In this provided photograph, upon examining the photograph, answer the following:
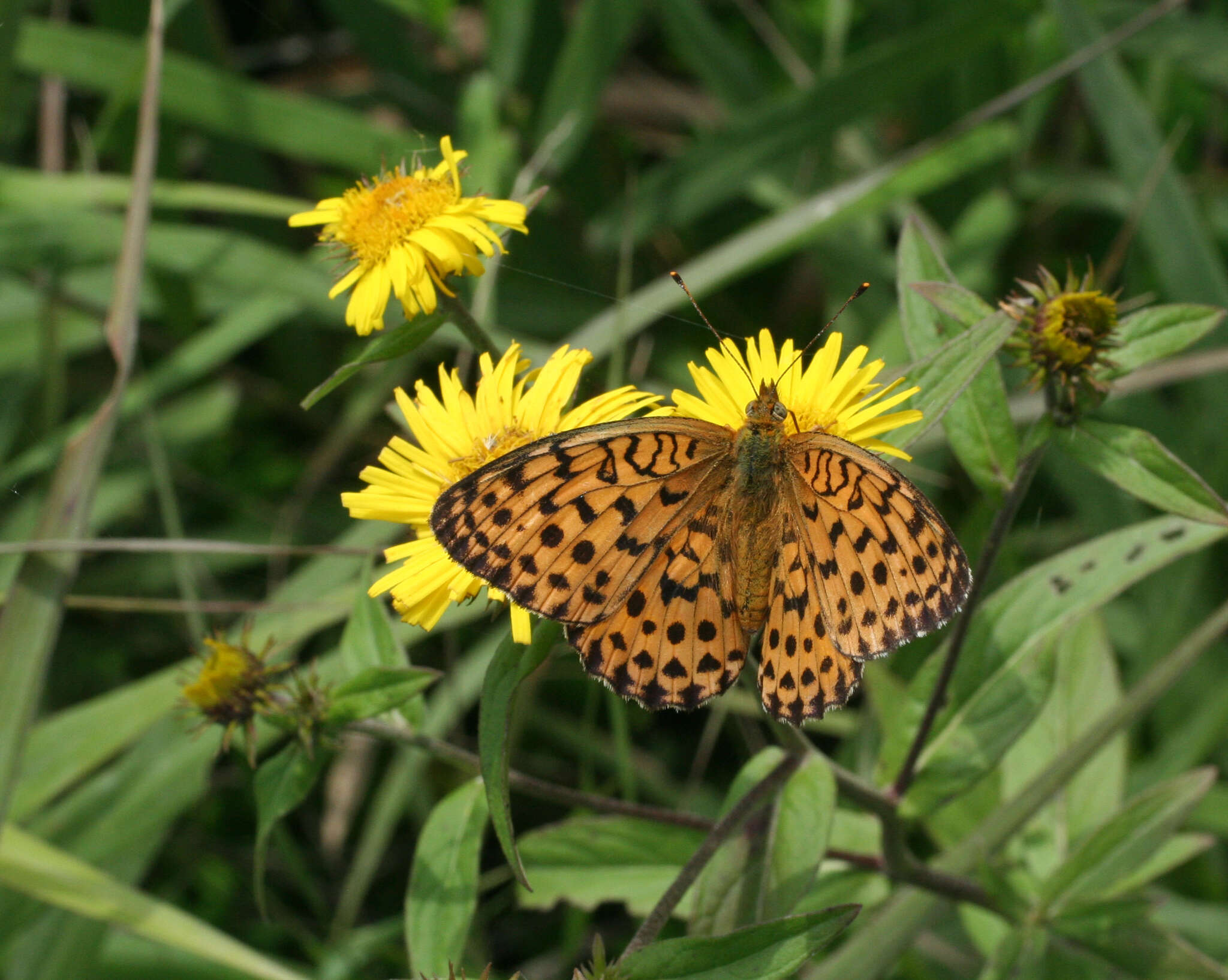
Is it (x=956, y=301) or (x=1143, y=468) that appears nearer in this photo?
(x=1143, y=468)

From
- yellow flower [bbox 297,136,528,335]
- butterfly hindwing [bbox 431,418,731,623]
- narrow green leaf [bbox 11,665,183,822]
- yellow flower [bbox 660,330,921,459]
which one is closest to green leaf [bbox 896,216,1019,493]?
yellow flower [bbox 660,330,921,459]

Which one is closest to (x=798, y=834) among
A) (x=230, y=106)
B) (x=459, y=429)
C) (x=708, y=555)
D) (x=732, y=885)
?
(x=732, y=885)

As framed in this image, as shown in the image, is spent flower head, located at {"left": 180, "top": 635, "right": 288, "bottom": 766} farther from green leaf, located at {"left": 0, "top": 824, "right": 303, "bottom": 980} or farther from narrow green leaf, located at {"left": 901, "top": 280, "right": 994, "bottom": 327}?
narrow green leaf, located at {"left": 901, "top": 280, "right": 994, "bottom": 327}

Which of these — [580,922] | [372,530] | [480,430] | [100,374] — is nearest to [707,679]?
[480,430]

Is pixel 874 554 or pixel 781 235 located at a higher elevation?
pixel 781 235

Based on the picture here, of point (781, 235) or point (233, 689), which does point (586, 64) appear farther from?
point (233, 689)

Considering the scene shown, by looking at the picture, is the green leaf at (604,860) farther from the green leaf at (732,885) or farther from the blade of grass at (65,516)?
the blade of grass at (65,516)

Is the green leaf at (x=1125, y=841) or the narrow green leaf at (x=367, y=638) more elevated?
the narrow green leaf at (x=367, y=638)

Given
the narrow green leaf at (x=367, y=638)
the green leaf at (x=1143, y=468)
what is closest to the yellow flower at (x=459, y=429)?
the narrow green leaf at (x=367, y=638)
